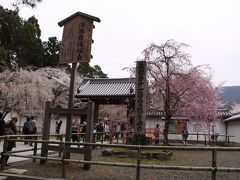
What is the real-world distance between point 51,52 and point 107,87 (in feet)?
90.0

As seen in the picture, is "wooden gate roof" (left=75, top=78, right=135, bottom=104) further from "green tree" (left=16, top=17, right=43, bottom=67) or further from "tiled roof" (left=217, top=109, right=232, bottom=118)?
"green tree" (left=16, top=17, right=43, bottom=67)

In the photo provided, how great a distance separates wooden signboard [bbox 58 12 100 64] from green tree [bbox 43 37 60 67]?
118 ft

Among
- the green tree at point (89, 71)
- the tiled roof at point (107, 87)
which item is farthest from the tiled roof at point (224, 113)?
the green tree at point (89, 71)

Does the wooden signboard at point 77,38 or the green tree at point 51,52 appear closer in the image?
the wooden signboard at point 77,38

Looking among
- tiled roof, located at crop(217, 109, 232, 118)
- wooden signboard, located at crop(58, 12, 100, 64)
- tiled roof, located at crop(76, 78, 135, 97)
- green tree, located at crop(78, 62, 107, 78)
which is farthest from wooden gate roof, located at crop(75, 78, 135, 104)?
green tree, located at crop(78, 62, 107, 78)

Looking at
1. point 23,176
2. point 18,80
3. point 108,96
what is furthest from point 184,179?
point 18,80

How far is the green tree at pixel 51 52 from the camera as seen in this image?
46.1m

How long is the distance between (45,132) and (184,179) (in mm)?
4484

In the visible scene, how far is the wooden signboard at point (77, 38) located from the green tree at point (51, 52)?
35.8m

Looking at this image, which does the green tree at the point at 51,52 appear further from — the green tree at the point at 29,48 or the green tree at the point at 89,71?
the green tree at the point at 89,71

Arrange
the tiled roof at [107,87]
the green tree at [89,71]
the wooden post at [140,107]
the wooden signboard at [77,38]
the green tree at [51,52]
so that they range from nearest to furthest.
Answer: the wooden signboard at [77,38]
the wooden post at [140,107]
the tiled roof at [107,87]
the green tree at [51,52]
the green tree at [89,71]

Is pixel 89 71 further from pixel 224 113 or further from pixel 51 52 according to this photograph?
pixel 224 113

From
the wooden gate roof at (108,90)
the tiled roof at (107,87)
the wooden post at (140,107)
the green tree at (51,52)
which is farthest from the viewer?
the green tree at (51,52)

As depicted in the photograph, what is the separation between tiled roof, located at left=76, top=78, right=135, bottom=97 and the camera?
22.1 meters
